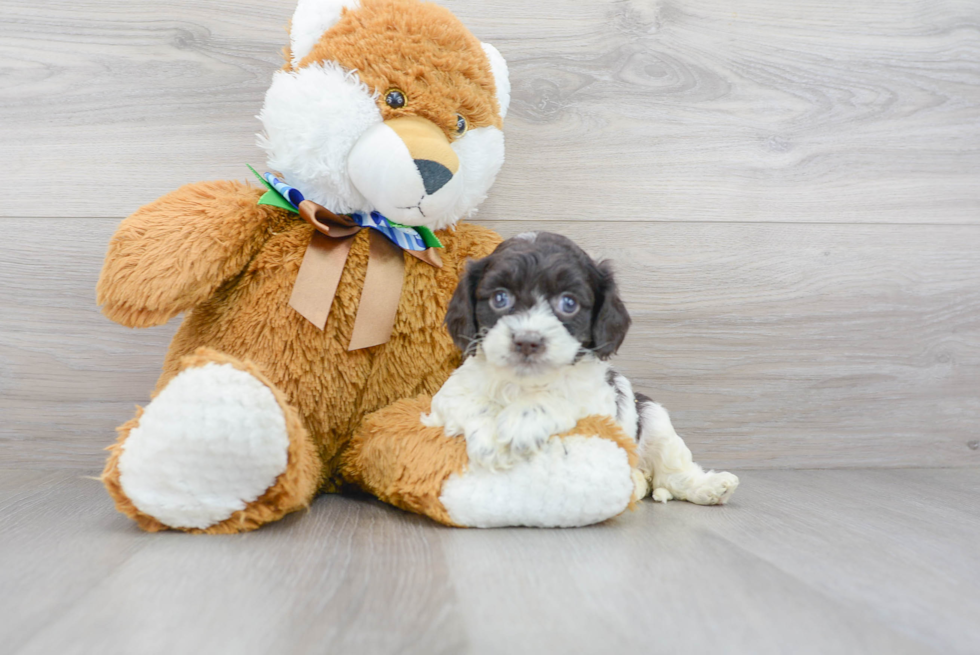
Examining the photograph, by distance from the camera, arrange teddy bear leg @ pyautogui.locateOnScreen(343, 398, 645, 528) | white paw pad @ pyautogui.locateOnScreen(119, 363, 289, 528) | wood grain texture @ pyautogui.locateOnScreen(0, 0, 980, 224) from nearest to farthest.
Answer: white paw pad @ pyautogui.locateOnScreen(119, 363, 289, 528) < teddy bear leg @ pyautogui.locateOnScreen(343, 398, 645, 528) < wood grain texture @ pyautogui.locateOnScreen(0, 0, 980, 224)

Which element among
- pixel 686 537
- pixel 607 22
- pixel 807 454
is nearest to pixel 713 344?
pixel 807 454

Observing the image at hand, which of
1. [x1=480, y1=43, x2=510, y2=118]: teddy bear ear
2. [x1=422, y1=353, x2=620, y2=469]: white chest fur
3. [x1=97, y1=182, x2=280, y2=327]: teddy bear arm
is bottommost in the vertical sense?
[x1=422, y1=353, x2=620, y2=469]: white chest fur

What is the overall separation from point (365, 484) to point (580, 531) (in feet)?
1.40

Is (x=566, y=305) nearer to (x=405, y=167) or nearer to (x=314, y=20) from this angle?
(x=405, y=167)

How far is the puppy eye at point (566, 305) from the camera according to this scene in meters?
1.19

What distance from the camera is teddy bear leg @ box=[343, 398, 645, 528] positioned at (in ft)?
3.78

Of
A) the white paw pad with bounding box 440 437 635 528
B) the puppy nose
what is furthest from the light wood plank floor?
the puppy nose

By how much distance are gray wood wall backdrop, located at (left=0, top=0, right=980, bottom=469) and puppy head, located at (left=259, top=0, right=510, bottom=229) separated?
1.25 ft

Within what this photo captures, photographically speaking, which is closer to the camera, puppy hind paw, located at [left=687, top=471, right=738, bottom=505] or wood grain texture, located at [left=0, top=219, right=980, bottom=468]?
puppy hind paw, located at [left=687, top=471, right=738, bottom=505]

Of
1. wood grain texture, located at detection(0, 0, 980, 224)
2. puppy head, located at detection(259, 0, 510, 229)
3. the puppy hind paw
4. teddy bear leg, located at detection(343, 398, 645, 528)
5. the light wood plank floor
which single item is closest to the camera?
the light wood plank floor

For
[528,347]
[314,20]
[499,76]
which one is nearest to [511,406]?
[528,347]

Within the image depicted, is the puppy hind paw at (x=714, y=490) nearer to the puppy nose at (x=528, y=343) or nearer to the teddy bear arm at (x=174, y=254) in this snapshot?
the puppy nose at (x=528, y=343)

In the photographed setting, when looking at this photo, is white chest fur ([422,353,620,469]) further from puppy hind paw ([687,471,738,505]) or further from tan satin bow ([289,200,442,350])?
puppy hind paw ([687,471,738,505])

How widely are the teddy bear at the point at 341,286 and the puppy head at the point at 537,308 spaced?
148 mm
